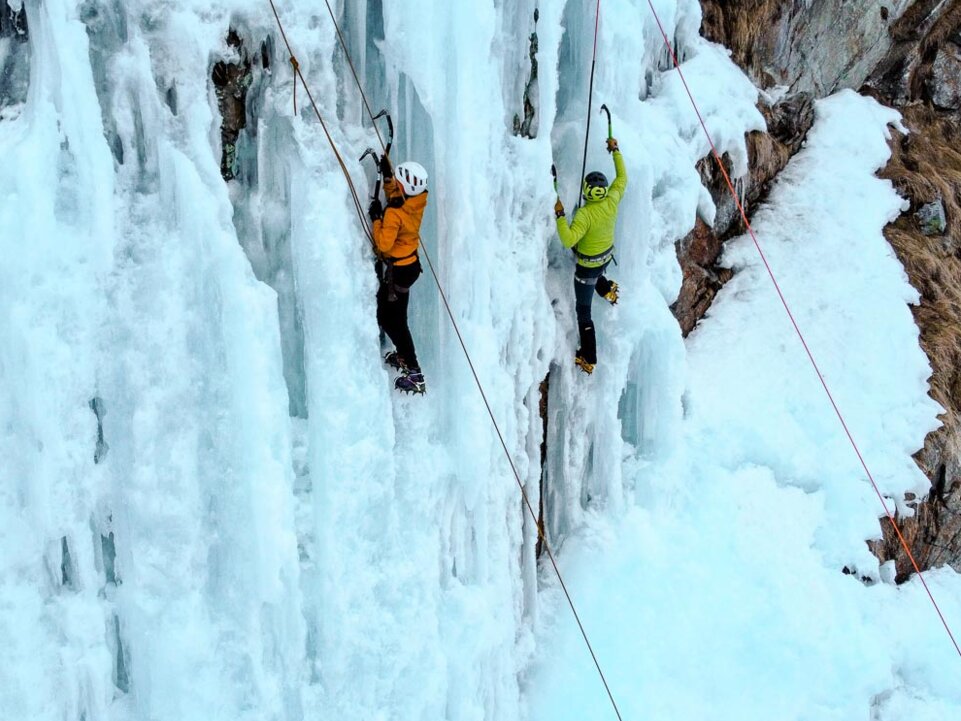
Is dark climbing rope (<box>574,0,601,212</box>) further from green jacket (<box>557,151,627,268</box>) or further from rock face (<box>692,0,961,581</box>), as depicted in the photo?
rock face (<box>692,0,961,581</box>)

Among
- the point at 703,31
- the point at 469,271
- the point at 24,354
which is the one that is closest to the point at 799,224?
the point at 703,31

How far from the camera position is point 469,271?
5180mm

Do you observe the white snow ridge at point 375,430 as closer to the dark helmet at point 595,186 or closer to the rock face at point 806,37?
the dark helmet at point 595,186

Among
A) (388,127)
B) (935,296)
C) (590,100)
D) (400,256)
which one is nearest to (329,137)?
(388,127)

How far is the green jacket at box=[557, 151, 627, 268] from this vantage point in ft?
19.2

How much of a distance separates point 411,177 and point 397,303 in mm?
765

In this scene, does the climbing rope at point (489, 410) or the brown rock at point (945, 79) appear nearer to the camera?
the climbing rope at point (489, 410)

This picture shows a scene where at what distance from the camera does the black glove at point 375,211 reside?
4812 millimetres

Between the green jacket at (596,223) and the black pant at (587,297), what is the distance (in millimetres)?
133

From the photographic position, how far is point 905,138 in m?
10.5

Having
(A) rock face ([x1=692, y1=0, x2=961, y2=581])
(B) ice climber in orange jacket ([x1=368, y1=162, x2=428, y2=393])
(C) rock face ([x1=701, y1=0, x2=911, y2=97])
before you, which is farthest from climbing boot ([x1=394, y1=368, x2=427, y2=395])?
(C) rock face ([x1=701, y1=0, x2=911, y2=97])

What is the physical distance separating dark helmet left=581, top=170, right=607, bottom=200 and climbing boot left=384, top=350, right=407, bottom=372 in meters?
1.96

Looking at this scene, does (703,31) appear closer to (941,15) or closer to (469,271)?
(941,15)

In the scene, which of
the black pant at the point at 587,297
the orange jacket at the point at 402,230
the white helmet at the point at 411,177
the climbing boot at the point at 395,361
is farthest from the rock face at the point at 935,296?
the white helmet at the point at 411,177
